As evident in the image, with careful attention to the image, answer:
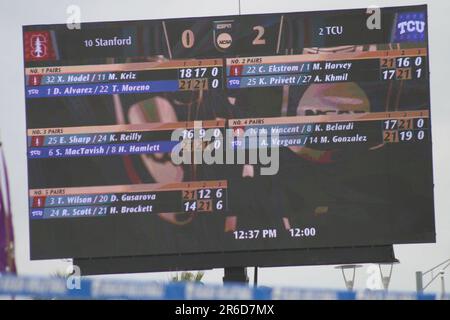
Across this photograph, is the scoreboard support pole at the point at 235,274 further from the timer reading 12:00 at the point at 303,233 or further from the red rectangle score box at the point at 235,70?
the red rectangle score box at the point at 235,70

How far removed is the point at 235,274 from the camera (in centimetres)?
1748

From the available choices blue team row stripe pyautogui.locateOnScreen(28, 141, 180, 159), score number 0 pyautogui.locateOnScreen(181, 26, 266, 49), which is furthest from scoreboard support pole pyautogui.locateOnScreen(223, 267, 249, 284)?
score number 0 pyautogui.locateOnScreen(181, 26, 266, 49)

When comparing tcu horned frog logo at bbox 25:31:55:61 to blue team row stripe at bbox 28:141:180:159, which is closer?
blue team row stripe at bbox 28:141:180:159

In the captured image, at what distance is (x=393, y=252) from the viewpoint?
683 inches

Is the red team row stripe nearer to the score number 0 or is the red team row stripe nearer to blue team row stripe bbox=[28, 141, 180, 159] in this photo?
blue team row stripe bbox=[28, 141, 180, 159]

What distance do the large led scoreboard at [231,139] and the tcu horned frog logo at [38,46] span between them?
66 mm

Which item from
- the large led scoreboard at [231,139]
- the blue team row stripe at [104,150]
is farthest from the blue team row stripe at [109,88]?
the blue team row stripe at [104,150]

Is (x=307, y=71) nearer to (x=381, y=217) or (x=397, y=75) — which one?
(x=397, y=75)

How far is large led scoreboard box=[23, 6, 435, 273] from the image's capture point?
17.3 m

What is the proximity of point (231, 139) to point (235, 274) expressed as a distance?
211cm

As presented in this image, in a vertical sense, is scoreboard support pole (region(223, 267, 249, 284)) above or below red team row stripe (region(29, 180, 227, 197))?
below

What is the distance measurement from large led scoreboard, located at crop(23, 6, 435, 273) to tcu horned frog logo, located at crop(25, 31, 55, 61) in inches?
2.6

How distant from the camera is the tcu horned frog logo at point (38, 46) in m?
17.9
